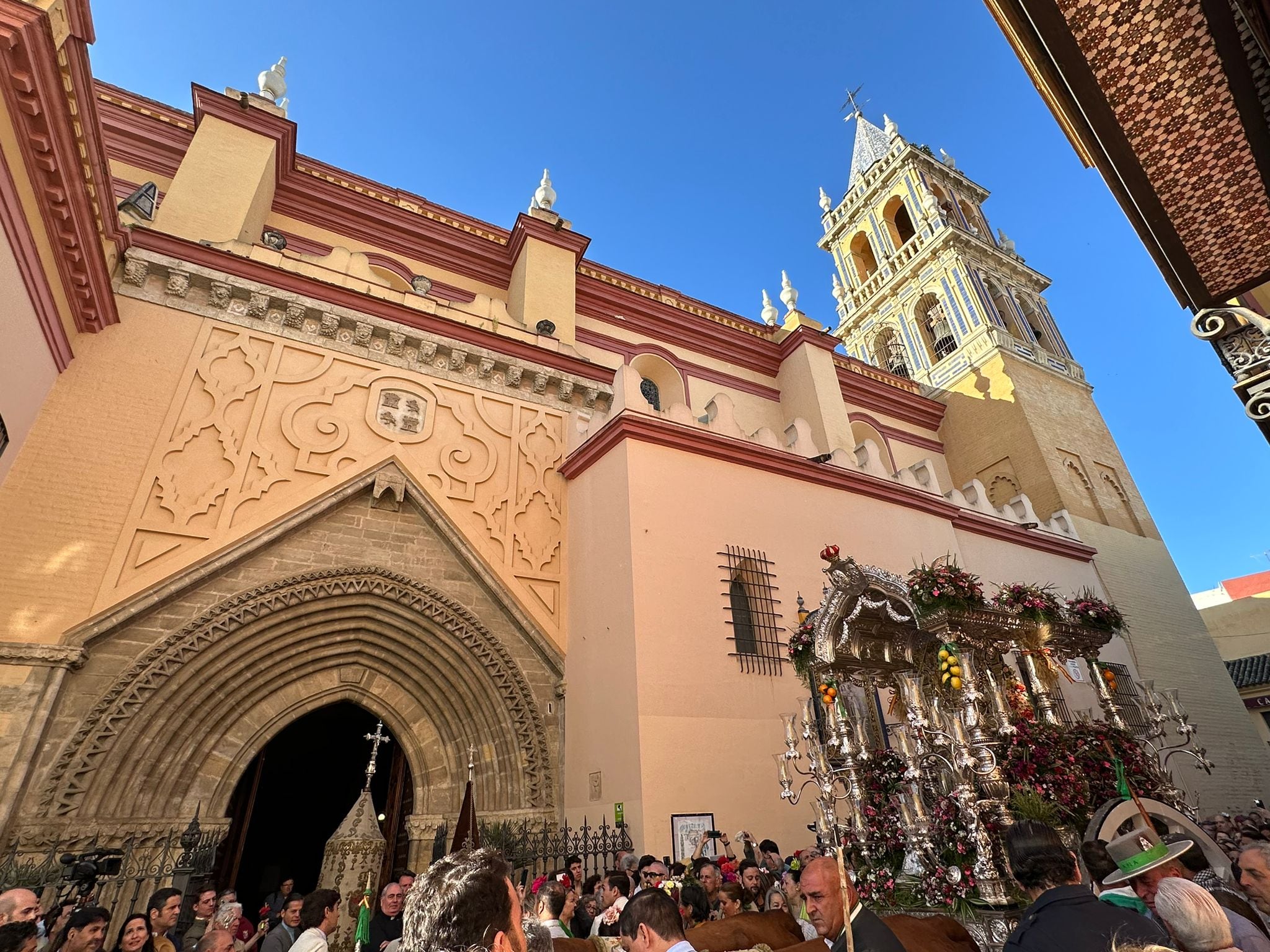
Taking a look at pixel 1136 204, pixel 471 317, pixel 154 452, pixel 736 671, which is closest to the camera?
pixel 1136 204

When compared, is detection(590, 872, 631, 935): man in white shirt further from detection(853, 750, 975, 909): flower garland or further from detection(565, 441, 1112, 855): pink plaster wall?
detection(565, 441, 1112, 855): pink plaster wall

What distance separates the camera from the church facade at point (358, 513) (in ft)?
22.0

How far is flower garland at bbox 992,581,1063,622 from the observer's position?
258 inches

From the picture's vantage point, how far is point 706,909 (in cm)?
482

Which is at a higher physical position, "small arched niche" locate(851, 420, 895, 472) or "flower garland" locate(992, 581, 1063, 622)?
"small arched niche" locate(851, 420, 895, 472)

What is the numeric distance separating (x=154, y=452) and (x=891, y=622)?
875 centimetres

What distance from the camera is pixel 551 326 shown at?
1202 centimetres

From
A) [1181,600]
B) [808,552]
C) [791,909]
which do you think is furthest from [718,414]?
[1181,600]

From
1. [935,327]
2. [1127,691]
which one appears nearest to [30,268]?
[1127,691]

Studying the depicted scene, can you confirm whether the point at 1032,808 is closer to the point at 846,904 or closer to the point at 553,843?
the point at 846,904

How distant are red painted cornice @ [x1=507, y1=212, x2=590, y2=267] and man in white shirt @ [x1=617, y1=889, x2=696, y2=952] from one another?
12.2m

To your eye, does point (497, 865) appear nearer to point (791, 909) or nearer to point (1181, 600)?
point (791, 909)

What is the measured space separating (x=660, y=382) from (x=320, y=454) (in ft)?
26.6

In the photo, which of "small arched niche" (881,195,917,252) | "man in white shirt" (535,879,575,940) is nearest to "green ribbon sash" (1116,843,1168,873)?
"man in white shirt" (535,879,575,940)
